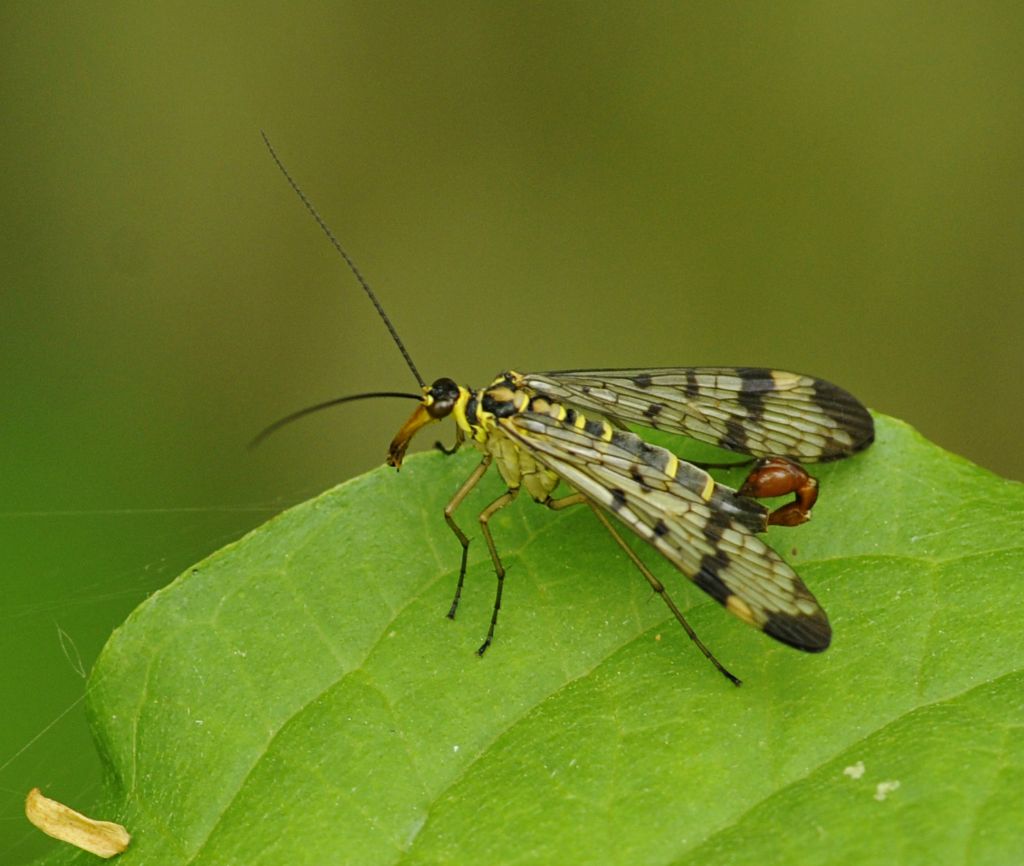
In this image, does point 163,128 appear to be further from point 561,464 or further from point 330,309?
point 561,464

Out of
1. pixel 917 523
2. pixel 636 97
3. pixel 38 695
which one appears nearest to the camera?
pixel 917 523

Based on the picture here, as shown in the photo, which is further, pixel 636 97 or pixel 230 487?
pixel 636 97

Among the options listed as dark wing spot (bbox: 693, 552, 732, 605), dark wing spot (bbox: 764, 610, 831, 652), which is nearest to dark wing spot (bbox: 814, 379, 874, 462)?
dark wing spot (bbox: 693, 552, 732, 605)

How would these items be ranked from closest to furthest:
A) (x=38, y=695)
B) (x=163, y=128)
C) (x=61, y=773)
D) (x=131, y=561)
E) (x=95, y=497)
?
(x=61, y=773), (x=38, y=695), (x=131, y=561), (x=95, y=497), (x=163, y=128)

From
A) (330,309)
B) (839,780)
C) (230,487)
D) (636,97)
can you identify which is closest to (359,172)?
(330,309)

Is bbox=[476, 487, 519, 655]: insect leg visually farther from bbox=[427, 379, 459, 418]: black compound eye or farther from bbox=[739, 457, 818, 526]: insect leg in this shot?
bbox=[739, 457, 818, 526]: insect leg

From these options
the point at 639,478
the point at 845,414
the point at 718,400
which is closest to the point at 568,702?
the point at 639,478

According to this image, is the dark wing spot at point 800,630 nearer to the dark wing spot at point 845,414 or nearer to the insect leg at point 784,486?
the insect leg at point 784,486

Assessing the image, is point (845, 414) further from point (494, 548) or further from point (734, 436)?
point (494, 548)
